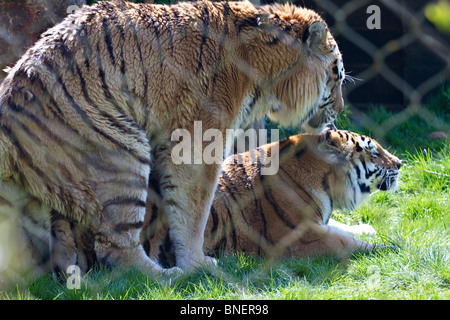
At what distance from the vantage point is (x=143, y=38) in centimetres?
223

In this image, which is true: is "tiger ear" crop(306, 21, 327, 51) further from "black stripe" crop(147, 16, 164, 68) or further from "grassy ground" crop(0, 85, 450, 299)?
"grassy ground" crop(0, 85, 450, 299)

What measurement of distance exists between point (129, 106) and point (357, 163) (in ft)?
3.58

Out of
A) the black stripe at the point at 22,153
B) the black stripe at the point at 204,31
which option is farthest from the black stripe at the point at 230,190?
the black stripe at the point at 22,153

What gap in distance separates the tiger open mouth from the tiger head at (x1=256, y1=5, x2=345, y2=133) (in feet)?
1.25

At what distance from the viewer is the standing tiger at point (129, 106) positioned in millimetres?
2037

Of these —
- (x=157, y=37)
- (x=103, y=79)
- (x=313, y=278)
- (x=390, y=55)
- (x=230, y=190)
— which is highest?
(x=157, y=37)

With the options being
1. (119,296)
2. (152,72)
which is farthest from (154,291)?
(152,72)

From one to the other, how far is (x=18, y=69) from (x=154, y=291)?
0.89 m

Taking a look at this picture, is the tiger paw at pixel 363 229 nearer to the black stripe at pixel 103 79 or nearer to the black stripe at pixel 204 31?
the black stripe at pixel 204 31

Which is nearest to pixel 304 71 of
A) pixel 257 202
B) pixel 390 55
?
pixel 257 202

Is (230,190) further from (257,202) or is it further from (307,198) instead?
(307,198)

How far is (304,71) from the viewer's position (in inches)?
100

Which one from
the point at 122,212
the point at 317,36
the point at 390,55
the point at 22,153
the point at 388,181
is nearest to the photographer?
the point at 22,153
